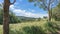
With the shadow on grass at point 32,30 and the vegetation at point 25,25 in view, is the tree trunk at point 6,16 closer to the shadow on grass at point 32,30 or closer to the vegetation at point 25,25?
the vegetation at point 25,25

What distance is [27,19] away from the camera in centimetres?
2073

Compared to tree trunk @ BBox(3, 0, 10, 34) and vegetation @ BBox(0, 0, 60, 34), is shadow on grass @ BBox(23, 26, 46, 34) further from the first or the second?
tree trunk @ BBox(3, 0, 10, 34)

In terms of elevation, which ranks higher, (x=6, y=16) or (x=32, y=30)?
(x=6, y=16)

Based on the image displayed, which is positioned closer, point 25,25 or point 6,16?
point 6,16

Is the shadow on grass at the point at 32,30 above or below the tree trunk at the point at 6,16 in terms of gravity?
below

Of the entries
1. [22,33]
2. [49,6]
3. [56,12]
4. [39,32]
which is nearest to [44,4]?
[49,6]

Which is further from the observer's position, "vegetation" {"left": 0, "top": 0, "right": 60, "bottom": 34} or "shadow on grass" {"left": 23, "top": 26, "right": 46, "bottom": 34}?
"shadow on grass" {"left": 23, "top": 26, "right": 46, "bottom": 34}

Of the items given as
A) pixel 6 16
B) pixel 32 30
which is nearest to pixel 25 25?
pixel 32 30

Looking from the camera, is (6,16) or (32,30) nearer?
(6,16)

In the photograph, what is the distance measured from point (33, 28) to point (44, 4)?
12.4 metres

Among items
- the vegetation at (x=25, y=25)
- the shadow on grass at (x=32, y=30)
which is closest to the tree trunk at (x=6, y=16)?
the vegetation at (x=25, y=25)

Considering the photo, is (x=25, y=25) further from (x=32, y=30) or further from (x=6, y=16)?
(x=6, y=16)

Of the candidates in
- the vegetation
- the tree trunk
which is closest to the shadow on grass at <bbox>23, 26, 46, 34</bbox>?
the vegetation

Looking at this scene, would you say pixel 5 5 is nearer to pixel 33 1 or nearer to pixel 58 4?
pixel 33 1
